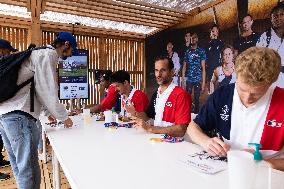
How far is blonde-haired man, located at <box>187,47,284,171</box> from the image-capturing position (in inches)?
53.4

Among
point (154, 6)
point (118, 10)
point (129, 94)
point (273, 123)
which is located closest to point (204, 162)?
point (273, 123)

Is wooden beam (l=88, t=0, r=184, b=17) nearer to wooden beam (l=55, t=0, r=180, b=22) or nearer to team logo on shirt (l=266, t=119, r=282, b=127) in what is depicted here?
wooden beam (l=55, t=0, r=180, b=22)

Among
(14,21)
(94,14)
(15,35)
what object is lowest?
(15,35)

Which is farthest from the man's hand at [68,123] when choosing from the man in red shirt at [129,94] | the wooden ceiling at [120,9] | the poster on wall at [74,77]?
the wooden ceiling at [120,9]

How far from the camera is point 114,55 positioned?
792cm

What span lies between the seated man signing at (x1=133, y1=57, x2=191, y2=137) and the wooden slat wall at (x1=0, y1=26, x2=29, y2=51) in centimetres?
452

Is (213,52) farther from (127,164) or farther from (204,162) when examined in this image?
(127,164)

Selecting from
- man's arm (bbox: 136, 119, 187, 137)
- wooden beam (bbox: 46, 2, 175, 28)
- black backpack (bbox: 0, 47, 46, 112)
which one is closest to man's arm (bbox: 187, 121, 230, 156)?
man's arm (bbox: 136, 119, 187, 137)

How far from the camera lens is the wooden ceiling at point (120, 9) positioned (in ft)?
16.3

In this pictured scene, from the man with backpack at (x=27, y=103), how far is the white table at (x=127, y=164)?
241mm

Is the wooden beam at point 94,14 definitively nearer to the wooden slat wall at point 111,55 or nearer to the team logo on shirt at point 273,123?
the wooden slat wall at point 111,55

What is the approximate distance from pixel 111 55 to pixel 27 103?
5726mm

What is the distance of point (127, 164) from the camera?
1483mm

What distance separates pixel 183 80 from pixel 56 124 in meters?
4.52
